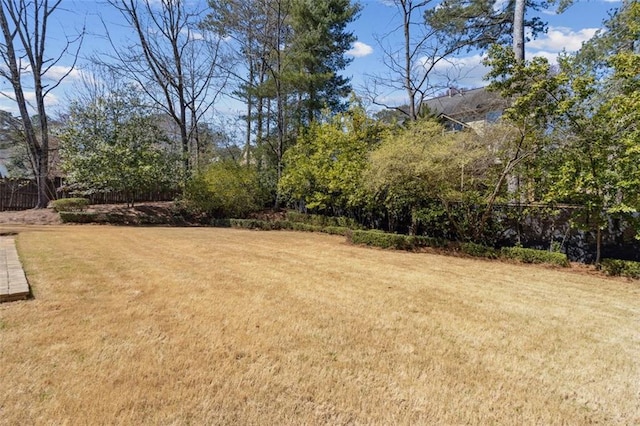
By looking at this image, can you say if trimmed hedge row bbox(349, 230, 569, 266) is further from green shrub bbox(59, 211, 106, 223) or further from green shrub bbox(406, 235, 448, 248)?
green shrub bbox(59, 211, 106, 223)

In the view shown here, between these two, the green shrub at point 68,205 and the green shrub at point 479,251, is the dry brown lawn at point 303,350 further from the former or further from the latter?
the green shrub at point 68,205

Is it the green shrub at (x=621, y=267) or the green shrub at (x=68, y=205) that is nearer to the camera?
the green shrub at (x=621, y=267)

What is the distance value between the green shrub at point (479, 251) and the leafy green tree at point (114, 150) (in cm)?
1201

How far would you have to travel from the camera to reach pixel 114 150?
1372 centimetres

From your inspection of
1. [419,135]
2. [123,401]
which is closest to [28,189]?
[419,135]

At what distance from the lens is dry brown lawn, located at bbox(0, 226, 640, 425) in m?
2.14

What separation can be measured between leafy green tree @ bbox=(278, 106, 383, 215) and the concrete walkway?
8.48m

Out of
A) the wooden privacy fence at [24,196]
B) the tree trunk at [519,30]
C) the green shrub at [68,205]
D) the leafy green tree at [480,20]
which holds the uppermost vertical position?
the leafy green tree at [480,20]

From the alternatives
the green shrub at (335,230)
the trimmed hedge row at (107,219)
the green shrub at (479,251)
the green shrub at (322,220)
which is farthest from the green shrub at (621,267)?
the trimmed hedge row at (107,219)

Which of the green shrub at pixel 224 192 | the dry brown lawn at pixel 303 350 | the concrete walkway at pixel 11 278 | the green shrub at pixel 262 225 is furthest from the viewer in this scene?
the green shrub at pixel 224 192

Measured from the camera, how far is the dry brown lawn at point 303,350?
7.02ft

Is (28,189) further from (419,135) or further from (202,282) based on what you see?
(419,135)

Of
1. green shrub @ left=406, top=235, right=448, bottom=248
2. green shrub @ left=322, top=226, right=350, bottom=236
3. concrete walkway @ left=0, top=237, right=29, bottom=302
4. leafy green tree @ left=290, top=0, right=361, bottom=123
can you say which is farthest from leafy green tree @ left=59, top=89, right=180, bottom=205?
green shrub @ left=406, top=235, right=448, bottom=248

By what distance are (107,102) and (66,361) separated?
15.5 meters
